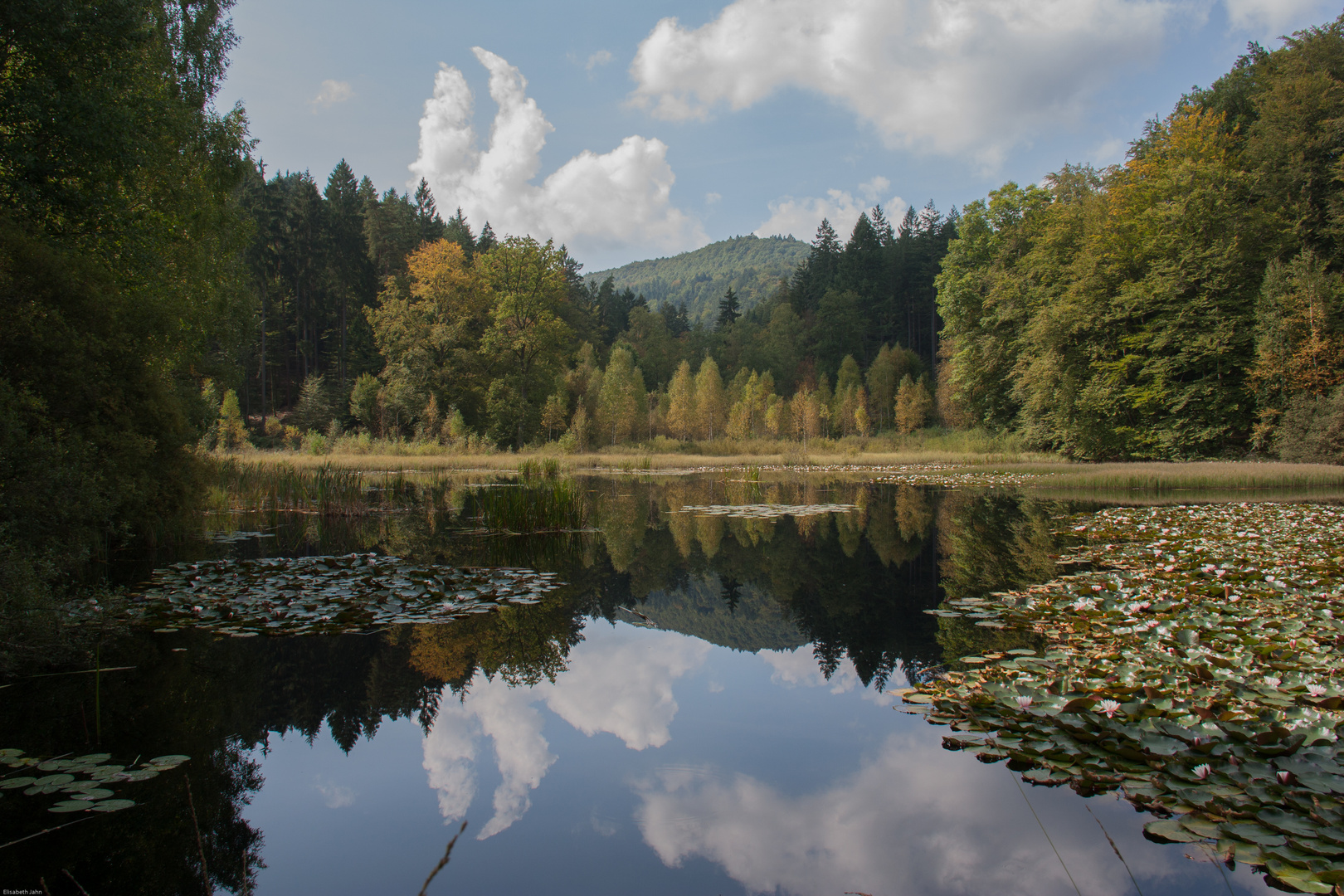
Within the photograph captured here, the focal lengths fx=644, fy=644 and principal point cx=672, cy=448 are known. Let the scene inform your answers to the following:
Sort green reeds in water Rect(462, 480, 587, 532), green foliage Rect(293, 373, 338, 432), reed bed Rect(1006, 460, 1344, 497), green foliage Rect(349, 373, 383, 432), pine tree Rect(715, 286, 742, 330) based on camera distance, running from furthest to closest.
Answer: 1. pine tree Rect(715, 286, 742, 330)
2. green foliage Rect(293, 373, 338, 432)
3. green foliage Rect(349, 373, 383, 432)
4. reed bed Rect(1006, 460, 1344, 497)
5. green reeds in water Rect(462, 480, 587, 532)

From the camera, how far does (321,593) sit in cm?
616

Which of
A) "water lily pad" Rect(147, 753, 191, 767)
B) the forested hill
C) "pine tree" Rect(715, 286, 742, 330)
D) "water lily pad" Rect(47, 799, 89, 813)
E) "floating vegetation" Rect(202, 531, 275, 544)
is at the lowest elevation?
"floating vegetation" Rect(202, 531, 275, 544)

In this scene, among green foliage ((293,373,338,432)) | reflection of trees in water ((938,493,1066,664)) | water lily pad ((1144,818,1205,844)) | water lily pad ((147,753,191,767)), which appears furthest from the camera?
green foliage ((293,373,338,432))

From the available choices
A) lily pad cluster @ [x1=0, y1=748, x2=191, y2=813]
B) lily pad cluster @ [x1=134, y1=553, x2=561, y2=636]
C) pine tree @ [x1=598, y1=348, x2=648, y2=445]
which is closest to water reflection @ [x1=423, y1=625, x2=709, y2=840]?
lily pad cluster @ [x1=0, y1=748, x2=191, y2=813]

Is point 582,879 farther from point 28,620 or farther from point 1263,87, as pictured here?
point 1263,87

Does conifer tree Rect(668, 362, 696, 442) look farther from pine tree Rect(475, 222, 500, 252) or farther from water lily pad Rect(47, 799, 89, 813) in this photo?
water lily pad Rect(47, 799, 89, 813)

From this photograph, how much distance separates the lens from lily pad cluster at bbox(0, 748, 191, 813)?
2.71 metres

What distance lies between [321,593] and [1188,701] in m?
6.65

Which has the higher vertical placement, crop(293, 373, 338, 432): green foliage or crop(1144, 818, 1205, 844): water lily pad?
crop(293, 373, 338, 432): green foliage

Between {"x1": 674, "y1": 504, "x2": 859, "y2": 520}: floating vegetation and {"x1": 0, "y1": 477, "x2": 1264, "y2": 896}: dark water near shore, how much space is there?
612 cm

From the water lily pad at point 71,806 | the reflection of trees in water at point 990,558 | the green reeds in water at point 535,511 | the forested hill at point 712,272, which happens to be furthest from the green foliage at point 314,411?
the forested hill at point 712,272

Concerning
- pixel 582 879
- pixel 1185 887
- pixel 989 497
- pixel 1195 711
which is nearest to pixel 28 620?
pixel 582 879

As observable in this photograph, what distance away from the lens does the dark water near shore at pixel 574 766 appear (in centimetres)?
246

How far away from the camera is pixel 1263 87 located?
27.7 metres
